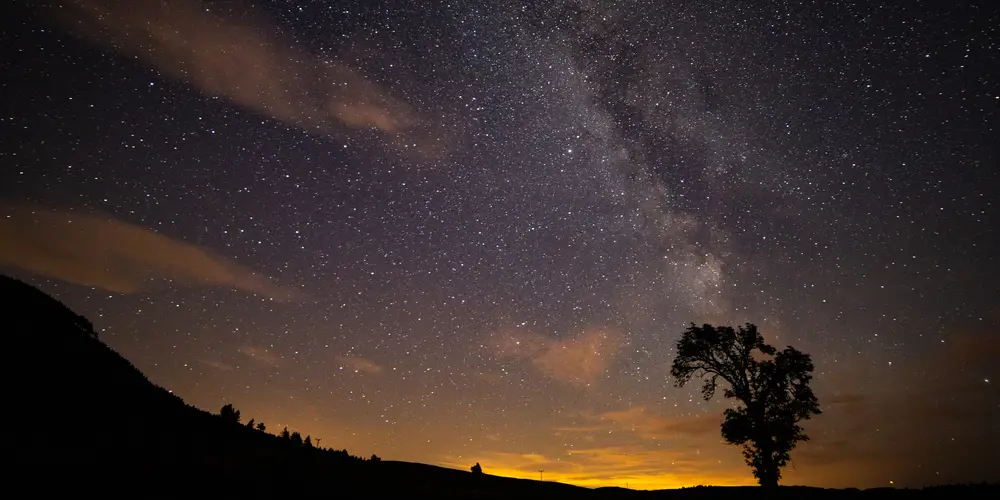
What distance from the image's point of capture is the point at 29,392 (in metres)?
15.9

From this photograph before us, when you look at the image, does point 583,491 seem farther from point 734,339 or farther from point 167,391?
point 167,391

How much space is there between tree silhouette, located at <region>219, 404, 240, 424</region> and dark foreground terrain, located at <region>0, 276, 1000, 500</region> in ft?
2.93

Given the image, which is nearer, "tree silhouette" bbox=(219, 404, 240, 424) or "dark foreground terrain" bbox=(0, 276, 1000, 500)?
"dark foreground terrain" bbox=(0, 276, 1000, 500)

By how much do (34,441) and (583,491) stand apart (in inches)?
666

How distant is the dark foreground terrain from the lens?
433 inches

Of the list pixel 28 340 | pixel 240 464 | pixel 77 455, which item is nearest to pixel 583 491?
pixel 240 464

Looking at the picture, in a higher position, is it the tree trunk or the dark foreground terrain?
the dark foreground terrain

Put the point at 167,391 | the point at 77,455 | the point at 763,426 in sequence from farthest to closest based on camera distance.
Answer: the point at 763,426
the point at 167,391
the point at 77,455

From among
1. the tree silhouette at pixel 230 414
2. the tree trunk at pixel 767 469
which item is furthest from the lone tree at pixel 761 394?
the tree silhouette at pixel 230 414

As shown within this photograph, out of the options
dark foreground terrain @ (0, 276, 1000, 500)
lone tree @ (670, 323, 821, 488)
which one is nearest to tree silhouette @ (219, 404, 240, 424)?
dark foreground terrain @ (0, 276, 1000, 500)

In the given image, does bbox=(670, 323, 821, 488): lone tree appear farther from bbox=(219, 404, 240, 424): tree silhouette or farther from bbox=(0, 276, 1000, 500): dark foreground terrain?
bbox=(219, 404, 240, 424): tree silhouette

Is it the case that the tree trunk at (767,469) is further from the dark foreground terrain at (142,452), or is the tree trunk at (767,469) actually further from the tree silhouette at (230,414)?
the tree silhouette at (230,414)

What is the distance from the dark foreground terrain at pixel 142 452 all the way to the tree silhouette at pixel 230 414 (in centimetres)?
89

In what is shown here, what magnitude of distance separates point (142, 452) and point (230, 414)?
1091cm
